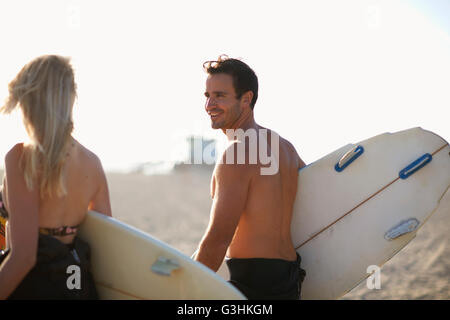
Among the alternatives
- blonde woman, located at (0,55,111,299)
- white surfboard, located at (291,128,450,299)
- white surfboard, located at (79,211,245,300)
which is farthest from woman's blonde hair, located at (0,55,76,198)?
white surfboard, located at (291,128,450,299)

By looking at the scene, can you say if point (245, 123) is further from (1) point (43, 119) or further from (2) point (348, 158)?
(1) point (43, 119)

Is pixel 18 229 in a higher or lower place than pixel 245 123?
lower

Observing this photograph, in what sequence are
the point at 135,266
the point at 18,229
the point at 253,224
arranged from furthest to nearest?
the point at 253,224
the point at 135,266
the point at 18,229

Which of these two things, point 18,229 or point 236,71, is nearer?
point 18,229

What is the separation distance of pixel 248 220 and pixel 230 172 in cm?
28

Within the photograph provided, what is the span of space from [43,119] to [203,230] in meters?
10.4

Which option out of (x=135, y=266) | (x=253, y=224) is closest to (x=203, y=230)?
(x=253, y=224)

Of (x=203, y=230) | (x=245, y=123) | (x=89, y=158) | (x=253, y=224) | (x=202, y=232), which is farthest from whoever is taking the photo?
(x=203, y=230)

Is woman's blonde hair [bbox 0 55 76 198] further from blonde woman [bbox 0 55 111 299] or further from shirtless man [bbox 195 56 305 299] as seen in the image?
shirtless man [bbox 195 56 305 299]

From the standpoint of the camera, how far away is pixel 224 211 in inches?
97.3
